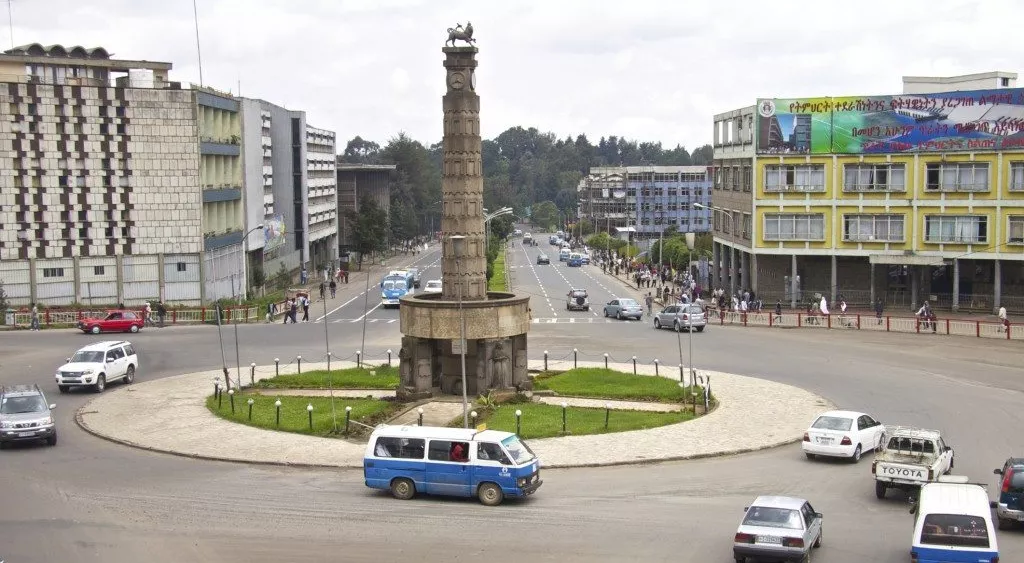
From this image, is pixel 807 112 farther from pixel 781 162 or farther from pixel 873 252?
pixel 873 252

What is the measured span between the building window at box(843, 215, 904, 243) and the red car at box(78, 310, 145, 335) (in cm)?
4109

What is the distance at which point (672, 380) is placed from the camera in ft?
145

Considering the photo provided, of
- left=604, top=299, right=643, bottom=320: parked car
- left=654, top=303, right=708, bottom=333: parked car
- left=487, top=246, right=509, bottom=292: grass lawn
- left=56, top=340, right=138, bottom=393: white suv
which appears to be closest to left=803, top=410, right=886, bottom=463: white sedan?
left=56, top=340, right=138, bottom=393: white suv

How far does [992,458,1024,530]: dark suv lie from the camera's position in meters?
23.7

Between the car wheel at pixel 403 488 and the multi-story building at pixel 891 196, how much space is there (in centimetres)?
4934

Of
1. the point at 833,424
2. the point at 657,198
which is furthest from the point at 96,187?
the point at 657,198

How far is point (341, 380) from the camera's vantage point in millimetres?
44438

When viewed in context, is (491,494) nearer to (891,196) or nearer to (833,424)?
(833,424)

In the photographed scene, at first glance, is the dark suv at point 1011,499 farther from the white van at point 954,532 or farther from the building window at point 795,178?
the building window at point 795,178

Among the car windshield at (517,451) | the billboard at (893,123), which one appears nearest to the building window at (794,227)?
the billboard at (893,123)

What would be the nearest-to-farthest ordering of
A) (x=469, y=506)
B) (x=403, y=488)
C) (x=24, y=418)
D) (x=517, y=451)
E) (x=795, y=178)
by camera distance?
(x=469, y=506) → (x=517, y=451) → (x=403, y=488) → (x=24, y=418) → (x=795, y=178)

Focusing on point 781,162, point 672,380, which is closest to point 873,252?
point 781,162

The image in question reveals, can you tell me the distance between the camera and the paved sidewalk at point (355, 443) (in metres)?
31.6

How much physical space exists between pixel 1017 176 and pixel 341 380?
43.0 metres
